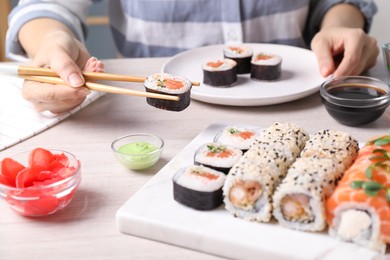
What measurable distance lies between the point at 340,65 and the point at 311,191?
2.38 ft

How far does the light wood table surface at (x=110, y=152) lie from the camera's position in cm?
99

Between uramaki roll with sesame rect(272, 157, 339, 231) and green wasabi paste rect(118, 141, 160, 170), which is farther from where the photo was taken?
green wasabi paste rect(118, 141, 160, 170)

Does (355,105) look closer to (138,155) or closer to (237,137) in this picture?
(237,137)

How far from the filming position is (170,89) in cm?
133

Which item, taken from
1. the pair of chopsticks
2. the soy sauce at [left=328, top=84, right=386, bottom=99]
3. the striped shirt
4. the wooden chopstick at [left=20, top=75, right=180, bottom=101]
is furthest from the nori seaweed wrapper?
the striped shirt

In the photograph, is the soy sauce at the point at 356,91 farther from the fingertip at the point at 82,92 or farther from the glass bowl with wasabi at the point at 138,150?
the fingertip at the point at 82,92

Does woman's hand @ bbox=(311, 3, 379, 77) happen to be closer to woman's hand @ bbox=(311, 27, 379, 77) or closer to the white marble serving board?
woman's hand @ bbox=(311, 27, 379, 77)

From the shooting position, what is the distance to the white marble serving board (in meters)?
0.94

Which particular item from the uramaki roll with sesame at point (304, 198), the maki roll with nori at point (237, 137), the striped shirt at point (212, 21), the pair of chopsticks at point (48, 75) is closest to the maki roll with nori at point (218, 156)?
the maki roll with nori at point (237, 137)

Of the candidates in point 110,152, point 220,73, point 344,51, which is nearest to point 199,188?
point 110,152

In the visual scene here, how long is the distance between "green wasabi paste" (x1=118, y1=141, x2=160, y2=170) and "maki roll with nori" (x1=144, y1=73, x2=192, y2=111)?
0.11m

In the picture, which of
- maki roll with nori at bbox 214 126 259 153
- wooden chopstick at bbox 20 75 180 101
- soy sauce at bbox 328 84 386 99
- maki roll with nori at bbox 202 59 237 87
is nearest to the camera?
maki roll with nori at bbox 214 126 259 153

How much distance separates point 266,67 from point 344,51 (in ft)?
0.79

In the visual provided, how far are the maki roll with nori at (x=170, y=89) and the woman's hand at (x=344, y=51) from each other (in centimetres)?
48
